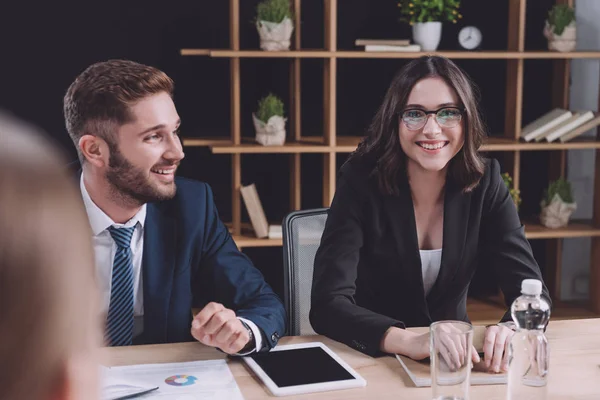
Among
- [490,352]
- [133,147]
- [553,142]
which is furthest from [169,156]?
[553,142]

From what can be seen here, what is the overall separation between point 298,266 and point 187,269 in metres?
0.32

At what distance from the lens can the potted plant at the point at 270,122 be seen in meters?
3.40

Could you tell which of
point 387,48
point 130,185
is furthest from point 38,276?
point 387,48

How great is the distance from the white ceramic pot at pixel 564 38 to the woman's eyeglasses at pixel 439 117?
73.5 inches

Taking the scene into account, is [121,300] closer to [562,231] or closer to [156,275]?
[156,275]

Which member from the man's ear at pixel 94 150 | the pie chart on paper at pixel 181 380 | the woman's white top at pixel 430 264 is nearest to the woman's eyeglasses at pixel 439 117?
the woman's white top at pixel 430 264

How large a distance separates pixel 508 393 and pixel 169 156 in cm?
104

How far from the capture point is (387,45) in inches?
138

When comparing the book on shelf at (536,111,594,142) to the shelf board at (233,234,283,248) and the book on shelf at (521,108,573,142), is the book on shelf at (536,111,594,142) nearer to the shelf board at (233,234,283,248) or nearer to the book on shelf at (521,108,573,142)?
the book on shelf at (521,108,573,142)

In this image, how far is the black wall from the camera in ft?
11.7

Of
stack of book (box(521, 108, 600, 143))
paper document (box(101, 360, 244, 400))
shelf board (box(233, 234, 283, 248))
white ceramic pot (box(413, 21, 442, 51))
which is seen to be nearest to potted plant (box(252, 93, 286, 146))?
shelf board (box(233, 234, 283, 248))

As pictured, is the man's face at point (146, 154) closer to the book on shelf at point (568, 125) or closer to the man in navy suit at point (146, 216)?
the man in navy suit at point (146, 216)

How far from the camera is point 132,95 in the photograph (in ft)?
6.26

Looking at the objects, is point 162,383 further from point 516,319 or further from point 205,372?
point 516,319
